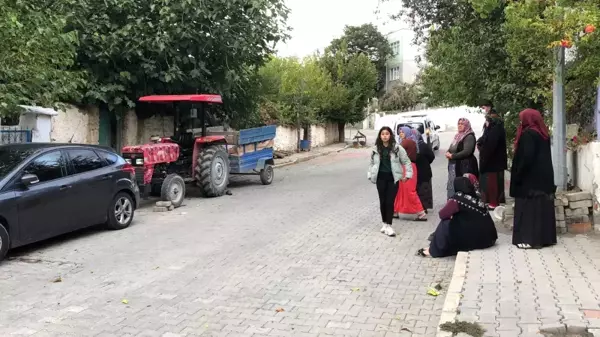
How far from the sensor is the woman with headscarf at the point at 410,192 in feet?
33.1

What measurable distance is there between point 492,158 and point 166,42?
7.82 metres

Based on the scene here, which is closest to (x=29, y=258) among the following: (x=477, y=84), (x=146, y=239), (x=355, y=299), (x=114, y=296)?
(x=146, y=239)

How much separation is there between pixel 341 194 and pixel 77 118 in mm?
7003

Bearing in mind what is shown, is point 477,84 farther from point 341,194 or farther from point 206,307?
point 206,307

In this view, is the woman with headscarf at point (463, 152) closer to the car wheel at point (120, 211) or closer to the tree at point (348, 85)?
the car wheel at point (120, 211)

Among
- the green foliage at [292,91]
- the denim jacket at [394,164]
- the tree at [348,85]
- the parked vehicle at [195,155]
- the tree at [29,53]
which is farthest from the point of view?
the tree at [348,85]

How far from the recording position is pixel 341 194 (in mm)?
13570

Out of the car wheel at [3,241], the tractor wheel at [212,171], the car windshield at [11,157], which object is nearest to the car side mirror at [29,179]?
the car windshield at [11,157]

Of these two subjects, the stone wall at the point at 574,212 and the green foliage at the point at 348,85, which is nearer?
the stone wall at the point at 574,212

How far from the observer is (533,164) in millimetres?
6938

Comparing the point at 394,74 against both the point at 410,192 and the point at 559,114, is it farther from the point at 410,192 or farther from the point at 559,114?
the point at 559,114

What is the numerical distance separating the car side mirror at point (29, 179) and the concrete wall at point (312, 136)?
19.2 meters

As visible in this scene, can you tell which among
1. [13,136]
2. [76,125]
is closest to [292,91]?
[76,125]

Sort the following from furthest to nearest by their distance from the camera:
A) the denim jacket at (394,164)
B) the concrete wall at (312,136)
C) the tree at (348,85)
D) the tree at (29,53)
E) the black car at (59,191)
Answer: the tree at (348,85), the concrete wall at (312,136), the denim jacket at (394,164), the tree at (29,53), the black car at (59,191)
